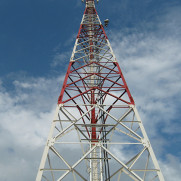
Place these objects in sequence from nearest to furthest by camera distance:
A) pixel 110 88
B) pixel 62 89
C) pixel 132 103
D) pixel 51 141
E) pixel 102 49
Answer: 1. pixel 51 141
2. pixel 132 103
3. pixel 62 89
4. pixel 110 88
5. pixel 102 49

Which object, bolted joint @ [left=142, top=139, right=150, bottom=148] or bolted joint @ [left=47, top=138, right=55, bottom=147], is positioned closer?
bolted joint @ [left=47, top=138, right=55, bottom=147]

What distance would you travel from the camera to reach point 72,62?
16047mm

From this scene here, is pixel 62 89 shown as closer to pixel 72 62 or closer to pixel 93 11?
pixel 72 62

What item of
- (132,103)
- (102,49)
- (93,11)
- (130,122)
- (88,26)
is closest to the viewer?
(130,122)

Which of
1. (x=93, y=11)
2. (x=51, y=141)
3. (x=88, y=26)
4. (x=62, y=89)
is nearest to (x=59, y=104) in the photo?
(x=62, y=89)

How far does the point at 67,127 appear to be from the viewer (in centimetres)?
1056

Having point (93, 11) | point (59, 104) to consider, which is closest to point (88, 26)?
point (93, 11)

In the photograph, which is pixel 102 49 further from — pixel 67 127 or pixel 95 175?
pixel 95 175

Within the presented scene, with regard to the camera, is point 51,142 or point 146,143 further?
point 146,143

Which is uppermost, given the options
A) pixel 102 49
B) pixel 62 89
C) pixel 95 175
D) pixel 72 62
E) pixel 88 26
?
pixel 88 26

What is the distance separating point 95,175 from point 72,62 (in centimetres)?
912

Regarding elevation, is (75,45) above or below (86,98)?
above

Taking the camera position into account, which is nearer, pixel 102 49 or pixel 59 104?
pixel 59 104

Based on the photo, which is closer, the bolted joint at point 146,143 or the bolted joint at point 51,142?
the bolted joint at point 51,142
